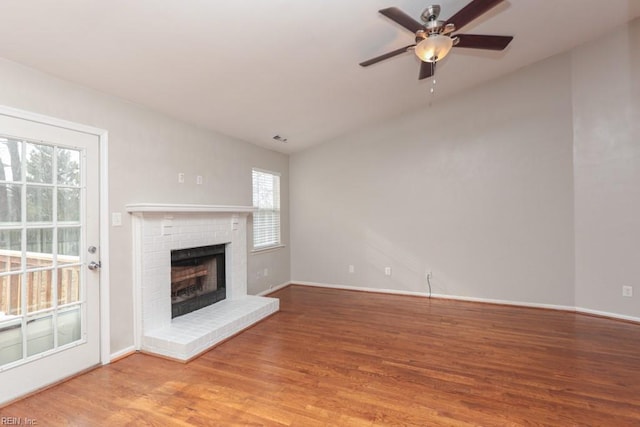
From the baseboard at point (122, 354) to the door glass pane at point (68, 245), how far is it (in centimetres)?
92

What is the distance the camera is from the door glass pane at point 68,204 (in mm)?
2373

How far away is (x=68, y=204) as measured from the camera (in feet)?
7.96

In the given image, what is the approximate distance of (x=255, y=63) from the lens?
8.73 feet

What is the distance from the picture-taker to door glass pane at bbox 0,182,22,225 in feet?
6.71

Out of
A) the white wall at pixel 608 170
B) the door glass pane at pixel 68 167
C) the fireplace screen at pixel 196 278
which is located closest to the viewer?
the door glass pane at pixel 68 167

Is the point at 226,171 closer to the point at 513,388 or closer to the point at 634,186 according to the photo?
the point at 513,388

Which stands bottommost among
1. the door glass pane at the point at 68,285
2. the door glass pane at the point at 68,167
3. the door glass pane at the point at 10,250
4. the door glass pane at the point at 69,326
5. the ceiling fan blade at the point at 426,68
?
the door glass pane at the point at 69,326

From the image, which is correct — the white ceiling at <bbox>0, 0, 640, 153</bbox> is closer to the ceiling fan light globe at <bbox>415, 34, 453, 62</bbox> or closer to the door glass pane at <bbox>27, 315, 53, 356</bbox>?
the ceiling fan light globe at <bbox>415, 34, 453, 62</bbox>

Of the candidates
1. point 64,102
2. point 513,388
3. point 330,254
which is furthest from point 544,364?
point 64,102

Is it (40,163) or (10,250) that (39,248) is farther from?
(40,163)

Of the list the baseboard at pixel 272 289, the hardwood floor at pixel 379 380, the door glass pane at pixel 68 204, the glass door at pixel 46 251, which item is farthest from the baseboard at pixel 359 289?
the door glass pane at pixel 68 204

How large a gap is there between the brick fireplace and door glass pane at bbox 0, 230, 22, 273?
2.65 feet

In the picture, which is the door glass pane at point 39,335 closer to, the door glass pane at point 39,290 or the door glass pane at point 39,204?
the door glass pane at point 39,290

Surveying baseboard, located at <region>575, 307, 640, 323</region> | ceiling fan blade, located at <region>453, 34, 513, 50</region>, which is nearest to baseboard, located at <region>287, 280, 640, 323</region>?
baseboard, located at <region>575, 307, 640, 323</region>
